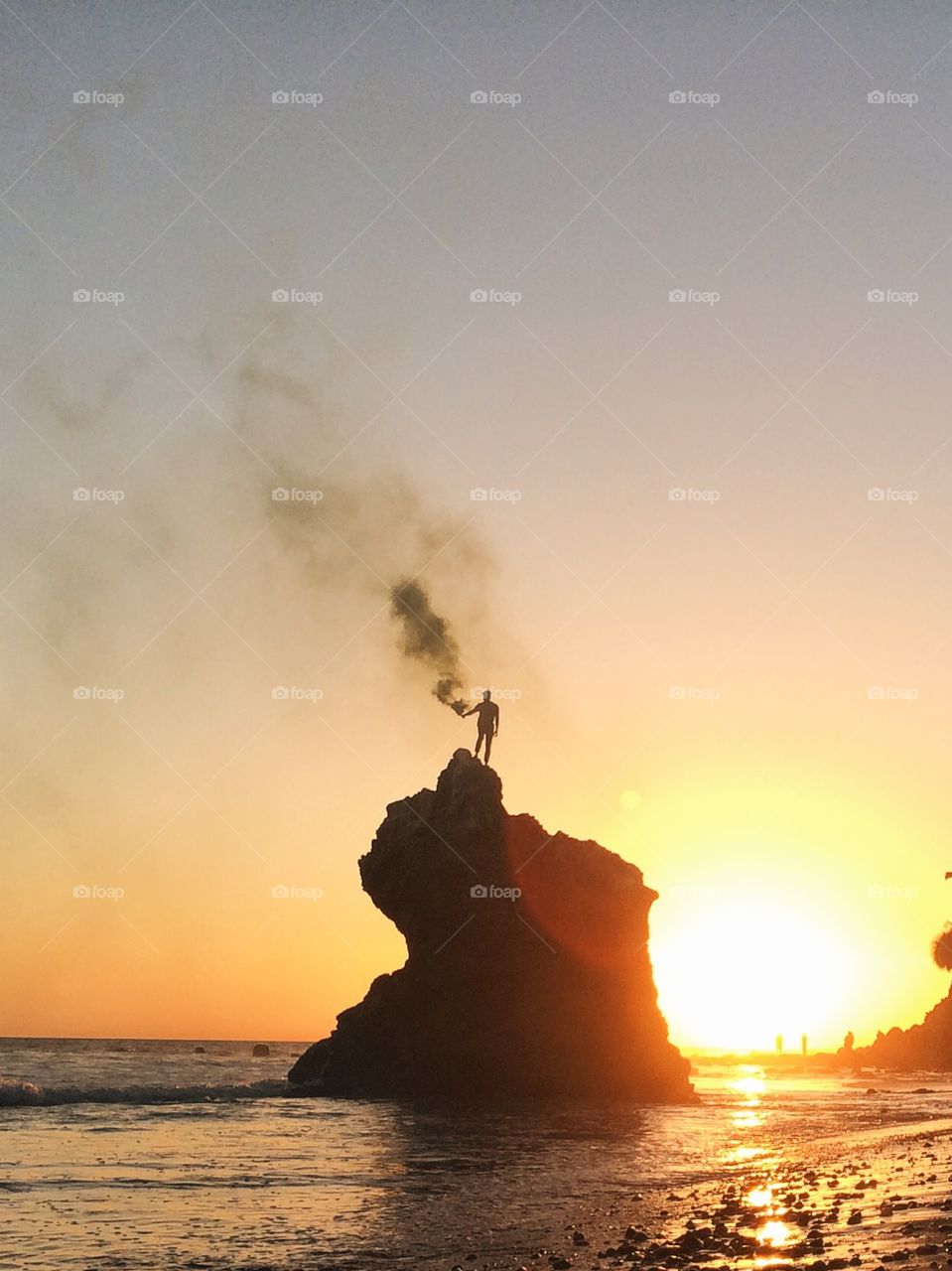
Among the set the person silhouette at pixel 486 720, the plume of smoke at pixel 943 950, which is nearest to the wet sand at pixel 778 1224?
the person silhouette at pixel 486 720

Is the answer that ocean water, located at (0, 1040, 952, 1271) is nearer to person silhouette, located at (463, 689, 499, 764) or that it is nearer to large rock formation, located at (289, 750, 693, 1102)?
large rock formation, located at (289, 750, 693, 1102)

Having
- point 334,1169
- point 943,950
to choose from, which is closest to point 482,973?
point 334,1169

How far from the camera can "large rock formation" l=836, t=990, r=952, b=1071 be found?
492 ft

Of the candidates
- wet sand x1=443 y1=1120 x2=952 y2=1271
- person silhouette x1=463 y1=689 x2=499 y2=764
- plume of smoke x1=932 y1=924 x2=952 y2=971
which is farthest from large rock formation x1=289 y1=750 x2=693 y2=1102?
plume of smoke x1=932 y1=924 x2=952 y2=971

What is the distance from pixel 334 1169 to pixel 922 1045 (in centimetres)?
14780

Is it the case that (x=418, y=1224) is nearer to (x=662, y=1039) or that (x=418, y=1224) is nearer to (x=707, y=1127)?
(x=707, y=1127)

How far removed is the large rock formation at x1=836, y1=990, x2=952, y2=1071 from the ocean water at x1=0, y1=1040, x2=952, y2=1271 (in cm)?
9973

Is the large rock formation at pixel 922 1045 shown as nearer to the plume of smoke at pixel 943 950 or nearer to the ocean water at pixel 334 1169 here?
the plume of smoke at pixel 943 950

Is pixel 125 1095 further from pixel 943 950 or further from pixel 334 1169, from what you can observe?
pixel 943 950

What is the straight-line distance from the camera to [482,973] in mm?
58062

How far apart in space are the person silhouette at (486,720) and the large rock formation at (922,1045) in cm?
11791

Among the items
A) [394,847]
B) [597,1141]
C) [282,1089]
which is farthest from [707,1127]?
[282,1089]

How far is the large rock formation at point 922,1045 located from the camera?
492 feet

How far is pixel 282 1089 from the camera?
62062 mm
